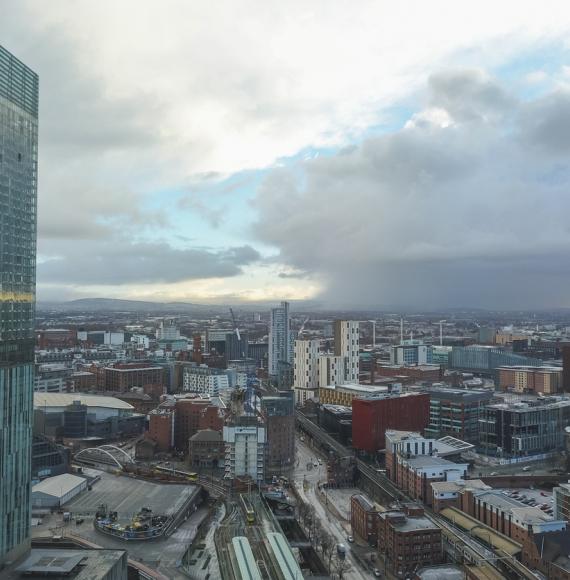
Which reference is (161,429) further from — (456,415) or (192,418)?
(456,415)

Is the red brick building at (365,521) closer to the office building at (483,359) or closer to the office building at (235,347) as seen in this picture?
the office building at (483,359)

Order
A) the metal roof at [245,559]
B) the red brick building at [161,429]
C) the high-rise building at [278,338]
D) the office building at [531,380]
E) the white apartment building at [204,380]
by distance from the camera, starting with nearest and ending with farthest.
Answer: the metal roof at [245,559]
the red brick building at [161,429]
the office building at [531,380]
the white apartment building at [204,380]
the high-rise building at [278,338]

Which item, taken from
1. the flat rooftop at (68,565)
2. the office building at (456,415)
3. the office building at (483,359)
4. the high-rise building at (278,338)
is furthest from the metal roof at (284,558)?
the office building at (483,359)

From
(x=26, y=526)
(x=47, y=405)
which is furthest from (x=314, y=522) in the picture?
(x=47, y=405)

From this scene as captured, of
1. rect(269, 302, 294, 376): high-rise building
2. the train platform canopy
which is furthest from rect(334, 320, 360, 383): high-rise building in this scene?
the train platform canopy

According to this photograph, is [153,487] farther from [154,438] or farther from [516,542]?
[516,542]

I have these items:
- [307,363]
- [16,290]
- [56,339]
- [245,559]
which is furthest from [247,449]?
[56,339]

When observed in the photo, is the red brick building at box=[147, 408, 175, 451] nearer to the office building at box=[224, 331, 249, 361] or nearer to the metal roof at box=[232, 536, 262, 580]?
the metal roof at box=[232, 536, 262, 580]
